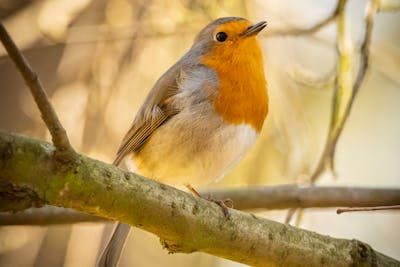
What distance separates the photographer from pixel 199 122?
2916mm

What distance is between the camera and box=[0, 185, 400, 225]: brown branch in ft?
9.09

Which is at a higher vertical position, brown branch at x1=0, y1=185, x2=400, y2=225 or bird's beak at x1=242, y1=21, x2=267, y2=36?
bird's beak at x1=242, y1=21, x2=267, y2=36

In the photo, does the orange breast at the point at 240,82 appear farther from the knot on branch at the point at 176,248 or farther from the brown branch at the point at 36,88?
the brown branch at the point at 36,88

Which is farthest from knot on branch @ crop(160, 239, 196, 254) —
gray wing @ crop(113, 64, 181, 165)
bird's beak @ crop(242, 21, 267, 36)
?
bird's beak @ crop(242, 21, 267, 36)

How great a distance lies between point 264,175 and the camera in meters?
3.79

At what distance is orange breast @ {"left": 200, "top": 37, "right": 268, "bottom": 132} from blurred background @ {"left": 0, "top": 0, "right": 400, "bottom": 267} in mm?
270

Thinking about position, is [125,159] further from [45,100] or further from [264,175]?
[45,100]

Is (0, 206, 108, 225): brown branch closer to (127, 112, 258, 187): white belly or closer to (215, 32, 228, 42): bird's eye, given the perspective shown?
(127, 112, 258, 187): white belly

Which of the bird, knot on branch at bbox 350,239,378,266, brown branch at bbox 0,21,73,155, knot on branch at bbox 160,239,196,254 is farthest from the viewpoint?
the bird

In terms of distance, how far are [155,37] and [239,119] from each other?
3.08ft

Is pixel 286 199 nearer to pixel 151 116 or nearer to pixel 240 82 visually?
pixel 240 82

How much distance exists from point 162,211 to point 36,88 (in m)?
0.56

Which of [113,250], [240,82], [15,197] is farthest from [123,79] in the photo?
[15,197]

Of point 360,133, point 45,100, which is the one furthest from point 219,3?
point 45,100
